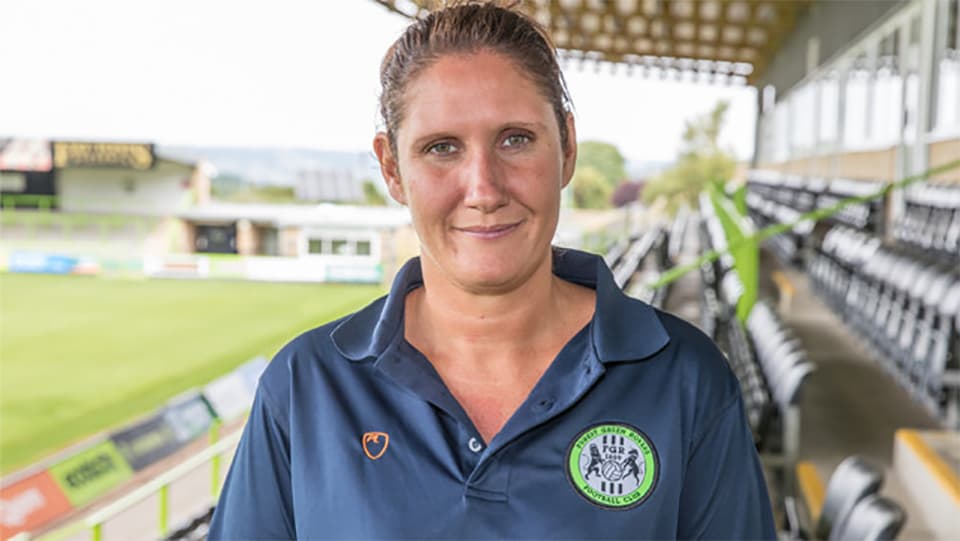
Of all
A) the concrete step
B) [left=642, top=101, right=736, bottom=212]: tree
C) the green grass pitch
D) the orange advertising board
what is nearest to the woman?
the concrete step

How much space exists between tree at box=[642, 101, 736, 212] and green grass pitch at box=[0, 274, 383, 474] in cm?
500

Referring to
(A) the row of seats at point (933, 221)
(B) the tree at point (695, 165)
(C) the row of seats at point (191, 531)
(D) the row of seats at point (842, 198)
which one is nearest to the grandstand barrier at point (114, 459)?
(C) the row of seats at point (191, 531)

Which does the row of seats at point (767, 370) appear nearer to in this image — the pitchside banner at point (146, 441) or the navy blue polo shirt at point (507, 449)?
the navy blue polo shirt at point (507, 449)

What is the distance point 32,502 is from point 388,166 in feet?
8.63

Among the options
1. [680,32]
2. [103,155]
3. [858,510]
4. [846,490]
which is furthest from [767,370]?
[103,155]

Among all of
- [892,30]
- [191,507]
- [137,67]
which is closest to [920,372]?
[191,507]

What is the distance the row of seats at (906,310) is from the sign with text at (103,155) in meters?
23.5

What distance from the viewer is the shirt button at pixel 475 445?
0.67 meters

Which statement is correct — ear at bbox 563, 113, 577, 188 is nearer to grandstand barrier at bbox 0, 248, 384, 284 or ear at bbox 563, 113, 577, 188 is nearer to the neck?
the neck

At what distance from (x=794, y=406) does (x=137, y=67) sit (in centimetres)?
3936

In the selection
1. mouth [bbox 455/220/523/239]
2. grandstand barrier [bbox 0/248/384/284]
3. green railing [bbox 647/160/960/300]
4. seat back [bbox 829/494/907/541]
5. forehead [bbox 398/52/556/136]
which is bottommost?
grandstand barrier [bbox 0/248/384/284]

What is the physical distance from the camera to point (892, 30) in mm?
7633

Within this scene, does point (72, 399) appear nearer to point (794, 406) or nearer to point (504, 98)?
point (794, 406)

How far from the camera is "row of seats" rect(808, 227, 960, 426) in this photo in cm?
267
